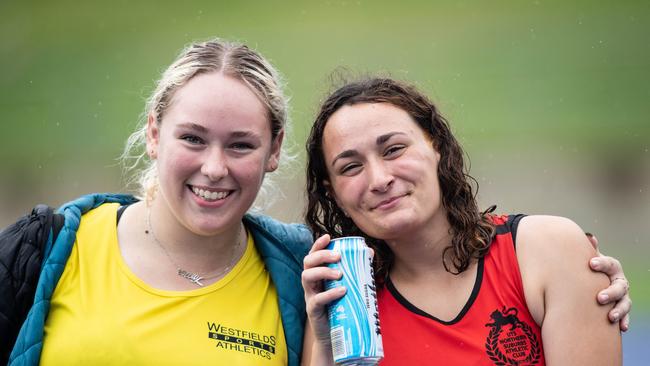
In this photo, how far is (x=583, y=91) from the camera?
7.79 m

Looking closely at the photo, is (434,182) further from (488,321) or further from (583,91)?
(583,91)

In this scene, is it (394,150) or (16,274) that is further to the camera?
(394,150)

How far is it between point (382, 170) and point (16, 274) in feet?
3.43

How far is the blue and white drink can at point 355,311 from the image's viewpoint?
173 centimetres

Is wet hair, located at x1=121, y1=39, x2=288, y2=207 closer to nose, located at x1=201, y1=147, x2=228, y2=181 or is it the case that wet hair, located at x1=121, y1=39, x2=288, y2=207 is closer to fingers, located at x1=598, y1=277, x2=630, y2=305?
nose, located at x1=201, y1=147, x2=228, y2=181

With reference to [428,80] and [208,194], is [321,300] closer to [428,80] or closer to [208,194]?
[208,194]

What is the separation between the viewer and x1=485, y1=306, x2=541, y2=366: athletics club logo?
77.3 inches

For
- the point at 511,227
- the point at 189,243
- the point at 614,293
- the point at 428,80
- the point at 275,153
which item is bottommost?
the point at 614,293

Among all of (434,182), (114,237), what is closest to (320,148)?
(434,182)

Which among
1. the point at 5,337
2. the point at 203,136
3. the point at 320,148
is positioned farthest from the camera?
the point at 320,148

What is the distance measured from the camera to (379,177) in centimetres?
208

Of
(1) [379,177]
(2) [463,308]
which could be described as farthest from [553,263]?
(1) [379,177]

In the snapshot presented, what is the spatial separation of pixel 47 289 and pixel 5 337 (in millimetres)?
161

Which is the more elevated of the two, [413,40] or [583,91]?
[413,40]
